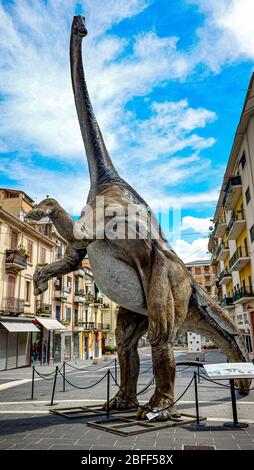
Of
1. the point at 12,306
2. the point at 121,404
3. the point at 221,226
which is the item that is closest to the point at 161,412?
the point at 121,404

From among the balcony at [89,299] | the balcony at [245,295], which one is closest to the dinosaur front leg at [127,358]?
the balcony at [245,295]

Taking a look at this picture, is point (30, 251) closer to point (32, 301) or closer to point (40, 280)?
point (32, 301)

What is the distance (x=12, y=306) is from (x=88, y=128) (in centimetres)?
1669

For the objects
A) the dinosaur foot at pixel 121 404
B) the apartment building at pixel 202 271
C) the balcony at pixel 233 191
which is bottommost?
the dinosaur foot at pixel 121 404

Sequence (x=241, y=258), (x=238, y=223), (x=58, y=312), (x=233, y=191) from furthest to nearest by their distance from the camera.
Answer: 1. (x=58, y=312)
2. (x=233, y=191)
3. (x=238, y=223)
4. (x=241, y=258)

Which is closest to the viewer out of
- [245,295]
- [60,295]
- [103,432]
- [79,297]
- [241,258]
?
[103,432]

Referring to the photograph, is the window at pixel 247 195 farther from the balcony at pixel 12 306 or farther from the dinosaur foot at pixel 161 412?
the dinosaur foot at pixel 161 412

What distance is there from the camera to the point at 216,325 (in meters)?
7.17

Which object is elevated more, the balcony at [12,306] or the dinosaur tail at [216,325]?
the balcony at [12,306]

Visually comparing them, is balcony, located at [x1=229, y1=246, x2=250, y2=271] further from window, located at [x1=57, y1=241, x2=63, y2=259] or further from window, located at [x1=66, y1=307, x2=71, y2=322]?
window, located at [x1=66, y1=307, x2=71, y2=322]

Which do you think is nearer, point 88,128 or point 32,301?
point 88,128

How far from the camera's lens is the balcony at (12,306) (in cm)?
2105

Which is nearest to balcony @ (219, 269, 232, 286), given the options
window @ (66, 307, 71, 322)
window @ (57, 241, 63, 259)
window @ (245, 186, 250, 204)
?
window @ (245, 186, 250, 204)

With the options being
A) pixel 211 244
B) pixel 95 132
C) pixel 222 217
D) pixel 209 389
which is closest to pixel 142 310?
pixel 95 132
